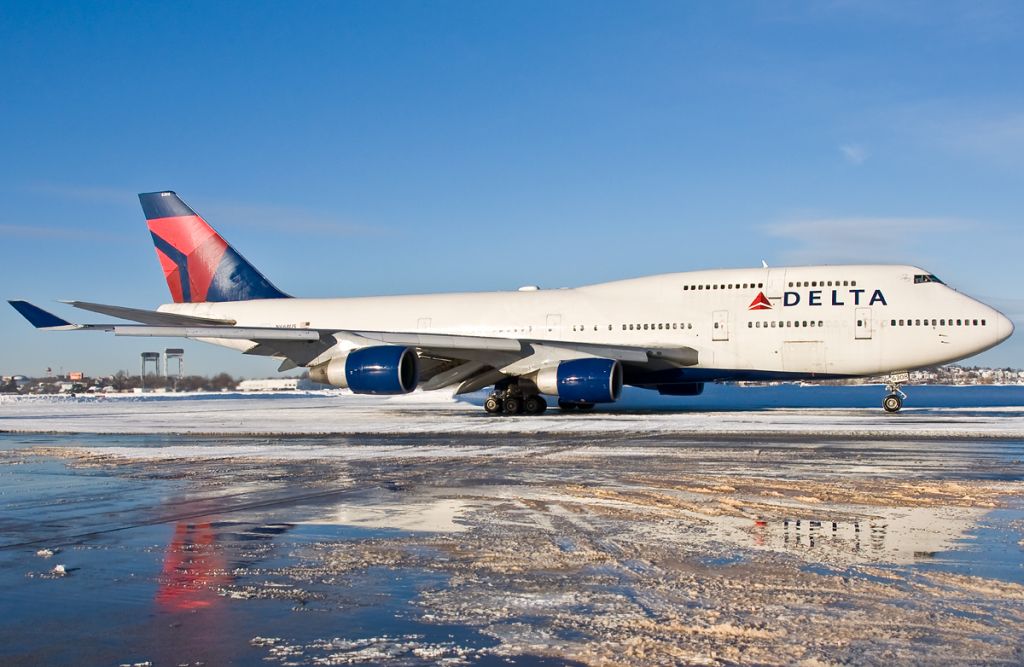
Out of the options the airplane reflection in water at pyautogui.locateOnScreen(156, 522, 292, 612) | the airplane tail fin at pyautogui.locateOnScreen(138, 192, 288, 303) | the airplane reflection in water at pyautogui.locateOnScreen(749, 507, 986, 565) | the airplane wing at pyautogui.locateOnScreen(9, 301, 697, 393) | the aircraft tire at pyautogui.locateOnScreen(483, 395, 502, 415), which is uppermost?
the airplane tail fin at pyautogui.locateOnScreen(138, 192, 288, 303)

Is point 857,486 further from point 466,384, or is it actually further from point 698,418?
point 466,384

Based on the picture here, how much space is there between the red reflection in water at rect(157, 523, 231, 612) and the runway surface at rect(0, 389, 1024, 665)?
24mm

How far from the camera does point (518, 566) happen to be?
564 centimetres

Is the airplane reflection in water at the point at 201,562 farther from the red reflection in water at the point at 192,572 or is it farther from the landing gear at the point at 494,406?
the landing gear at the point at 494,406

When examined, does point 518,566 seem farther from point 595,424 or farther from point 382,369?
point 382,369

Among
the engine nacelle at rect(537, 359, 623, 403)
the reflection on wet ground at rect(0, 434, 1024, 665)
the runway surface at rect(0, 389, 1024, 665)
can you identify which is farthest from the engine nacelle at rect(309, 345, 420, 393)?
the reflection on wet ground at rect(0, 434, 1024, 665)

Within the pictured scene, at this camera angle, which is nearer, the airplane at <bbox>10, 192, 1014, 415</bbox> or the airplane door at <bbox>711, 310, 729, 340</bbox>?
the airplane at <bbox>10, 192, 1014, 415</bbox>

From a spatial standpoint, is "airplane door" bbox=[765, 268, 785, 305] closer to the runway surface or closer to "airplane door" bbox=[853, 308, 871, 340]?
"airplane door" bbox=[853, 308, 871, 340]

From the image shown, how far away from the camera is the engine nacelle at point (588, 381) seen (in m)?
22.2

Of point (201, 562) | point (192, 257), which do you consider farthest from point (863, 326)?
point (192, 257)

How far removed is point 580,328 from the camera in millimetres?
26156

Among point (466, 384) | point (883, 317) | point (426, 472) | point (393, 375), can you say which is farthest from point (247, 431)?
point (883, 317)

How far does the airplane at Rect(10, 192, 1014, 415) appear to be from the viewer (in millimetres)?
22953

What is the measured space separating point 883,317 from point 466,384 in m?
11.0
